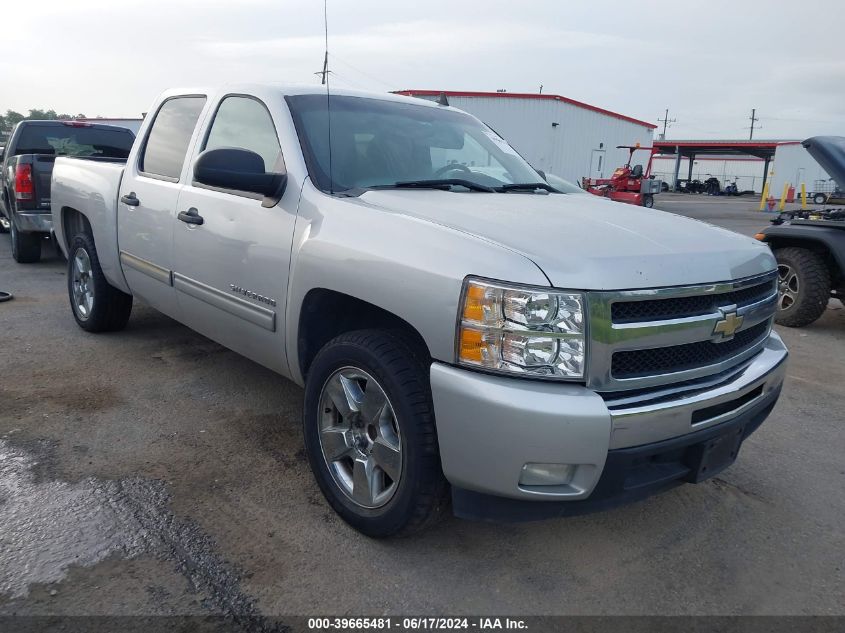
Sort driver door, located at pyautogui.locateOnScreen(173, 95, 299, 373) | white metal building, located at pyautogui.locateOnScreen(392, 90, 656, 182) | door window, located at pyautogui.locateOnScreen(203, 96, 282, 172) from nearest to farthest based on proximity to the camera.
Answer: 1. driver door, located at pyautogui.locateOnScreen(173, 95, 299, 373)
2. door window, located at pyautogui.locateOnScreen(203, 96, 282, 172)
3. white metal building, located at pyautogui.locateOnScreen(392, 90, 656, 182)

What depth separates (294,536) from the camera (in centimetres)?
272

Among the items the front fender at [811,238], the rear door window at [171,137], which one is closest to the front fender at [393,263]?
the rear door window at [171,137]

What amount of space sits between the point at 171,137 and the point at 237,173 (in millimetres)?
1637

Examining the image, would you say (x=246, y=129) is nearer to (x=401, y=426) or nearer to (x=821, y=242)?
(x=401, y=426)

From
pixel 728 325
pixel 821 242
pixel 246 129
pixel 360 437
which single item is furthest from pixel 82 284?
pixel 821 242

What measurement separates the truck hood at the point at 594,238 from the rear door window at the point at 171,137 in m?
1.68

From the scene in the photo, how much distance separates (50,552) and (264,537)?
0.79 m

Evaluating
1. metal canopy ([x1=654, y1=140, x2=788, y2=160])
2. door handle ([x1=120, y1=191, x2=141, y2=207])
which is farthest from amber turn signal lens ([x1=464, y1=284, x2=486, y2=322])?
metal canopy ([x1=654, y1=140, x2=788, y2=160])

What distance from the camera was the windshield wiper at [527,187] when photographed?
3.51 m

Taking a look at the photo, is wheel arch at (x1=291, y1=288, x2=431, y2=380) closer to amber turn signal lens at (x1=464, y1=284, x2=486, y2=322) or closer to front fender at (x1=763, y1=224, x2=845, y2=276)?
amber turn signal lens at (x1=464, y1=284, x2=486, y2=322)

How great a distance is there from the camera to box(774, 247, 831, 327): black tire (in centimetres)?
635

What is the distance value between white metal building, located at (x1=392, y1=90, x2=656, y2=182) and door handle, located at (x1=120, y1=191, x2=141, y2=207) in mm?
19566

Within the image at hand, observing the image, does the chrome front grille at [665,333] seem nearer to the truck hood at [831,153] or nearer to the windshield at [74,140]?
the truck hood at [831,153]

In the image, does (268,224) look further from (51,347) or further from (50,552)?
(51,347)
